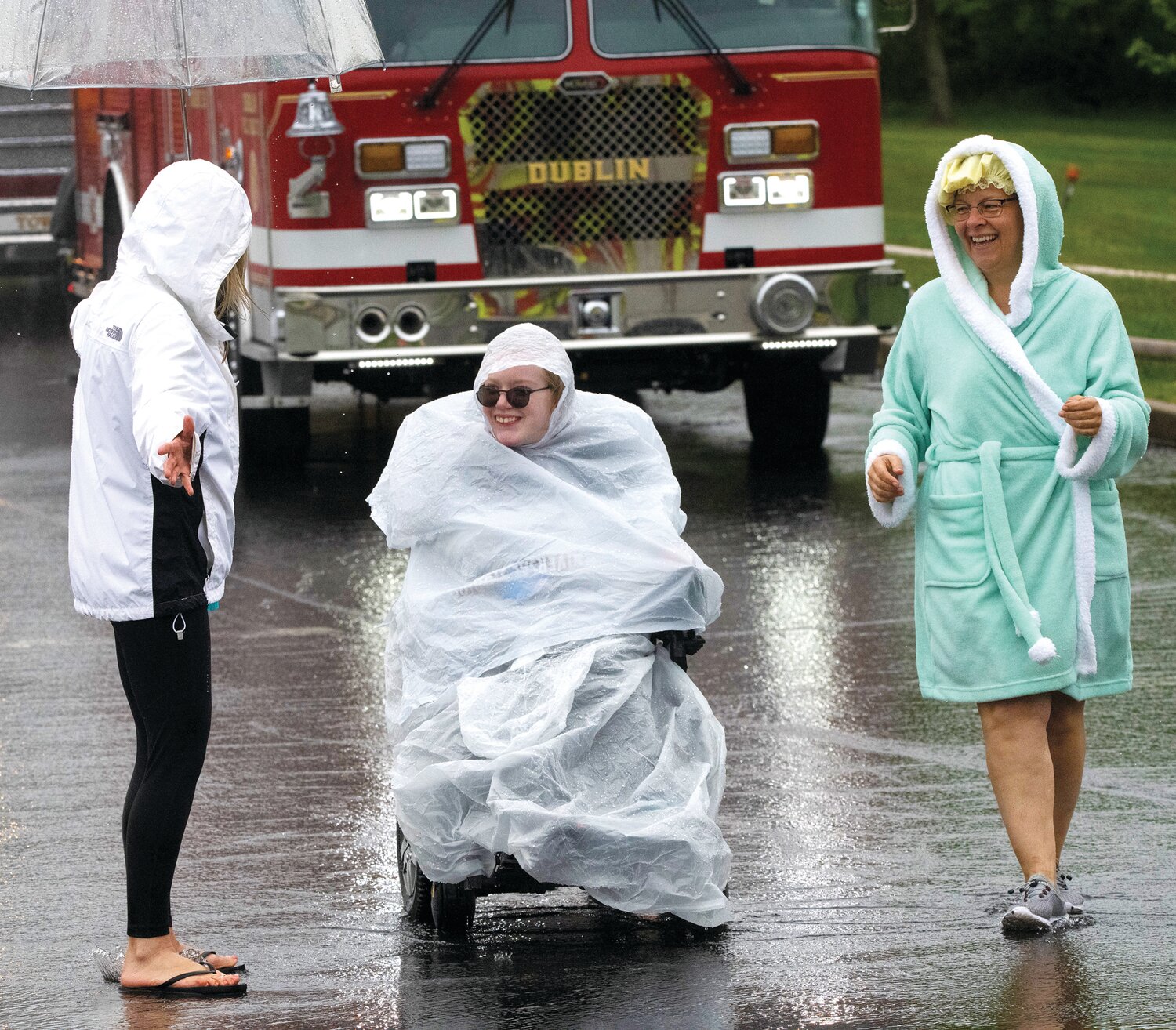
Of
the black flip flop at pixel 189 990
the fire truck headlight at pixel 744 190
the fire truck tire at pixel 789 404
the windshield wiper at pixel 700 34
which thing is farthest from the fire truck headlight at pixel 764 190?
the black flip flop at pixel 189 990

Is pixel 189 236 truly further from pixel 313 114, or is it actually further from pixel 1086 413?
pixel 313 114

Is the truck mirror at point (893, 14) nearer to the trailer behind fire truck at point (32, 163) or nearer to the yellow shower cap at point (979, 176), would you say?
the yellow shower cap at point (979, 176)

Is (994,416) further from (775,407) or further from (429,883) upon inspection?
(775,407)

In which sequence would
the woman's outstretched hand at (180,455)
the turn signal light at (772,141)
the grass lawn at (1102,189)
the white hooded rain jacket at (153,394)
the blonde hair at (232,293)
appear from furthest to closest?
1. the grass lawn at (1102,189)
2. the turn signal light at (772,141)
3. the blonde hair at (232,293)
4. the white hooded rain jacket at (153,394)
5. the woman's outstretched hand at (180,455)

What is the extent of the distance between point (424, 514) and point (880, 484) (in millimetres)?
1004

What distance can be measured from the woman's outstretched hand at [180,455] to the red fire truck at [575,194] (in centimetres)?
587

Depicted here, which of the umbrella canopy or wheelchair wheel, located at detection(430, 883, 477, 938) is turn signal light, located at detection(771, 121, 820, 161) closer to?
the umbrella canopy

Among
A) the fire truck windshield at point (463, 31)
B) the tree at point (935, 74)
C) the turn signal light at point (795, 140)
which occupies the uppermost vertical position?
the fire truck windshield at point (463, 31)

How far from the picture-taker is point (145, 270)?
4.55m

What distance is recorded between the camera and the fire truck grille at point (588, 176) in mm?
10367

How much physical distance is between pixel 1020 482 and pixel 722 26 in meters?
6.00

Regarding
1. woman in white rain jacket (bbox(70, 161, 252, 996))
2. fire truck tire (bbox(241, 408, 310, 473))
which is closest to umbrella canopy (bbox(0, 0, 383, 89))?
woman in white rain jacket (bbox(70, 161, 252, 996))

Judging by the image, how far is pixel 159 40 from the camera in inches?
243

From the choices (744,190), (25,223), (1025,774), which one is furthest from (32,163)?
(1025,774)
